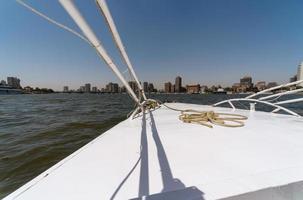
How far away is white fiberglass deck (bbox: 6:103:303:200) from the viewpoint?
69 centimetres

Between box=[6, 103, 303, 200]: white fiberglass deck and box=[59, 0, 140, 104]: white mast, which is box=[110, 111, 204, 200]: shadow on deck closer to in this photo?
box=[6, 103, 303, 200]: white fiberglass deck

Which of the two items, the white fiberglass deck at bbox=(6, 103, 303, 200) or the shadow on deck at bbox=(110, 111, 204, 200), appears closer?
the shadow on deck at bbox=(110, 111, 204, 200)

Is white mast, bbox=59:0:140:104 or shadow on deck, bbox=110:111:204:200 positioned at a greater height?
white mast, bbox=59:0:140:104

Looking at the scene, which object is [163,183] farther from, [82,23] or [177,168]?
[82,23]

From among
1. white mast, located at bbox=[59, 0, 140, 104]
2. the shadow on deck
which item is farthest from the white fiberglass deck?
white mast, located at bbox=[59, 0, 140, 104]

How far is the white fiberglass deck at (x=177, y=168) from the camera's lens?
0.69 m

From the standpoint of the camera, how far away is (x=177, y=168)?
1.15 metres

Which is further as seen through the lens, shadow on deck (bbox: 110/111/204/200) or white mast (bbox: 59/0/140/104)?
white mast (bbox: 59/0/140/104)

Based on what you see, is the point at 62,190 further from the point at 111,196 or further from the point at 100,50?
the point at 100,50

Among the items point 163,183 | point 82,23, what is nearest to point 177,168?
point 163,183

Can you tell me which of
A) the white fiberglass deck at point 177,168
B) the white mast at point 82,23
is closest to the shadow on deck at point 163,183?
the white fiberglass deck at point 177,168

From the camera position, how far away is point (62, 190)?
910 millimetres

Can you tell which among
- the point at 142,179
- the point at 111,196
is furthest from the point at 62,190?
the point at 142,179

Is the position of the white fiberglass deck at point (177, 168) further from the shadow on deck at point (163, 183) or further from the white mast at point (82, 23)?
the white mast at point (82, 23)
